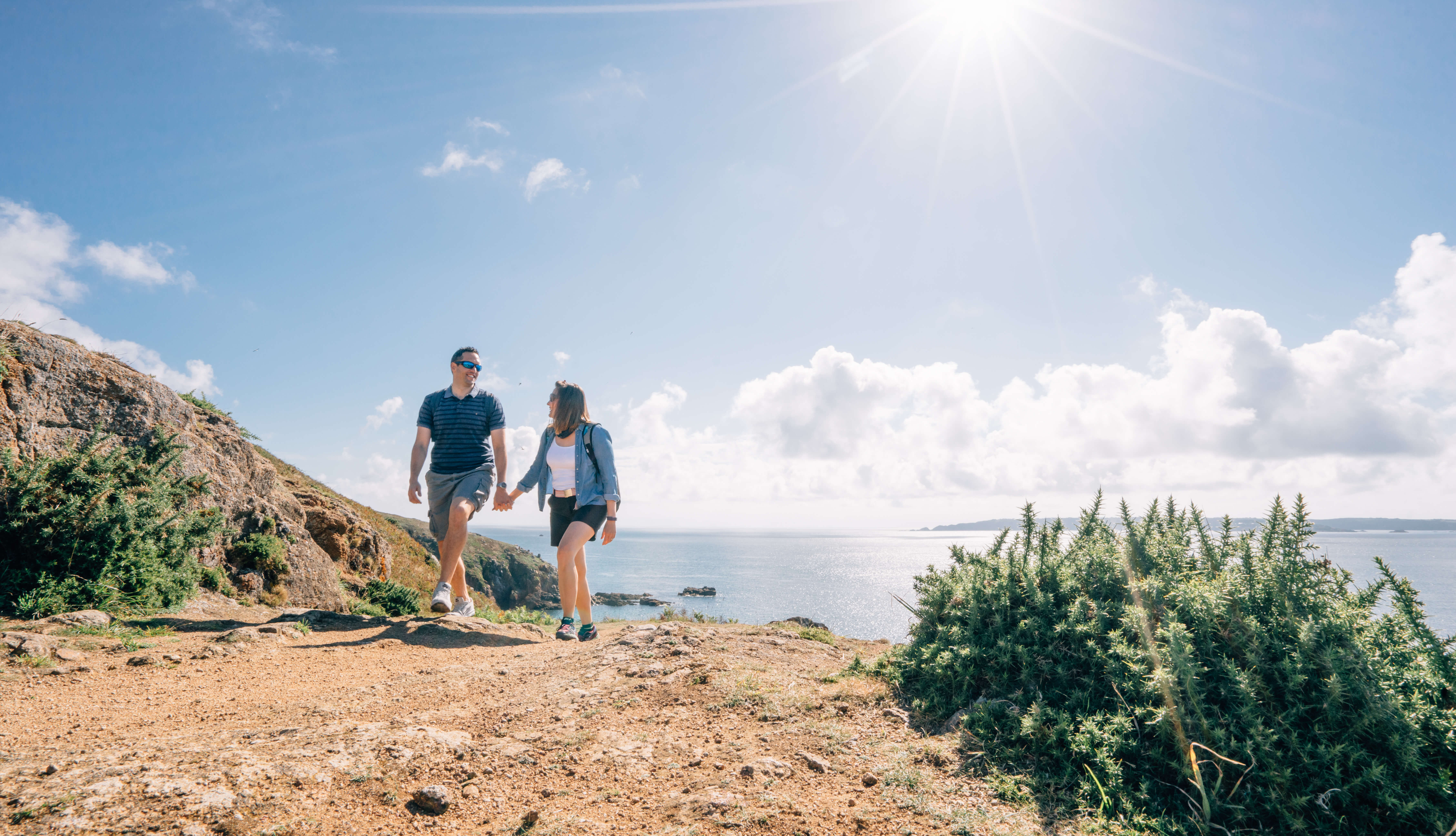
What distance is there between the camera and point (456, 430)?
7289 millimetres

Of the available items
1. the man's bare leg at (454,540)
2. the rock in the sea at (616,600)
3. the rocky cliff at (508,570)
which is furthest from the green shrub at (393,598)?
the rock in the sea at (616,600)

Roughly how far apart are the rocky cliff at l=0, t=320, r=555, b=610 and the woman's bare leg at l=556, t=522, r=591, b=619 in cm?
474

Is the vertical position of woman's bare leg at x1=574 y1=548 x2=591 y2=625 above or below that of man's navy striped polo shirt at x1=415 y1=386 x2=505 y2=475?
below

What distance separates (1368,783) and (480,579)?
1221 inches

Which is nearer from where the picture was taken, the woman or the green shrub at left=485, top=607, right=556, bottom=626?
the woman

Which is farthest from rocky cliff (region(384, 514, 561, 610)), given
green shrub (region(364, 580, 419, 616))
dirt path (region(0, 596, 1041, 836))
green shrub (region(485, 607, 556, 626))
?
dirt path (region(0, 596, 1041, 836))

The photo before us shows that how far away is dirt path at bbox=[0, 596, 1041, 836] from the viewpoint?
252 cm

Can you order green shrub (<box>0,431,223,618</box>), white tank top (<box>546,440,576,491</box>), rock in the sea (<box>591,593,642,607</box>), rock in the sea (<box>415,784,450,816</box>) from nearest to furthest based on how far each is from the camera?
rock in the sea (<box>415,784,450,816</box>), green shrub (<box>0,431,223,618</box>), white tank top (<box>546,440,576,491</box>), rock in the sea (<box>591,593,642,607</box>)

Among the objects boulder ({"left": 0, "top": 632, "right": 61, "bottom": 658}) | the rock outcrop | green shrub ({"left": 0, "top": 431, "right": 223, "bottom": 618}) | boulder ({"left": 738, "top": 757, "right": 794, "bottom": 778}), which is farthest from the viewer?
the rock outcrop

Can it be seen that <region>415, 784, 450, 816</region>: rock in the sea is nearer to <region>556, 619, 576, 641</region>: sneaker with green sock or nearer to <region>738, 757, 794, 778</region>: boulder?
<region>738, 757, 794, 778</region>: boulder

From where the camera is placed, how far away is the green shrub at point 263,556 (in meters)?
8.38

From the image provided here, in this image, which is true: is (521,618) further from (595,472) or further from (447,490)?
(595,472)

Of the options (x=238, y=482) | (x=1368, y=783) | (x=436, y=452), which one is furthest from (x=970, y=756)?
(x=238, y=482)

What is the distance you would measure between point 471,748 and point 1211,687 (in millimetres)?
3765
